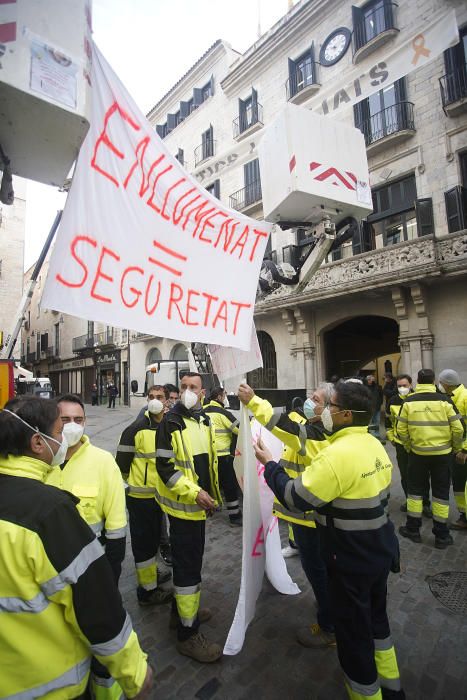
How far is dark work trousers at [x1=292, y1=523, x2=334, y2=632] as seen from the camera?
271 centimetres

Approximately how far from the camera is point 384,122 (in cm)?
1259

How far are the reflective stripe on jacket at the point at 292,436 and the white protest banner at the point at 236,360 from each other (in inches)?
16.0

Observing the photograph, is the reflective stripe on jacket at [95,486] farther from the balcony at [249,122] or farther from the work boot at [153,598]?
the balcony at [249,122]

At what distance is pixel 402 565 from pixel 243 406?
2859 mm

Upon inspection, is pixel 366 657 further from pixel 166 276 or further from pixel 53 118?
pixel 53 118

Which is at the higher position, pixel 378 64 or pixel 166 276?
pixel 378 64

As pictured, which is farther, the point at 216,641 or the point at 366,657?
the point at 216,641

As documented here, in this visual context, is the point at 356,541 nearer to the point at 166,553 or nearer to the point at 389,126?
the point at 166,553

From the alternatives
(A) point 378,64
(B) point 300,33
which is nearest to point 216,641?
(A) point 378,64

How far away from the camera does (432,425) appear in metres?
4.37

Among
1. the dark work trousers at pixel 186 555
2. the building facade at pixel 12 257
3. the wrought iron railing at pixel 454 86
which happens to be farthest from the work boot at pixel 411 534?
the building facade at pixel 12 257

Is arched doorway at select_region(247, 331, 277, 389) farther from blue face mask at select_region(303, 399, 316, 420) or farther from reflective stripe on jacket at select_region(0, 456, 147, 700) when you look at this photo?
reflective stripe on jacket at select_region(0, 456, 147, 700)

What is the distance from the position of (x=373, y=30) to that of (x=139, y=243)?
15.7 metres

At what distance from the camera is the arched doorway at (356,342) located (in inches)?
604
